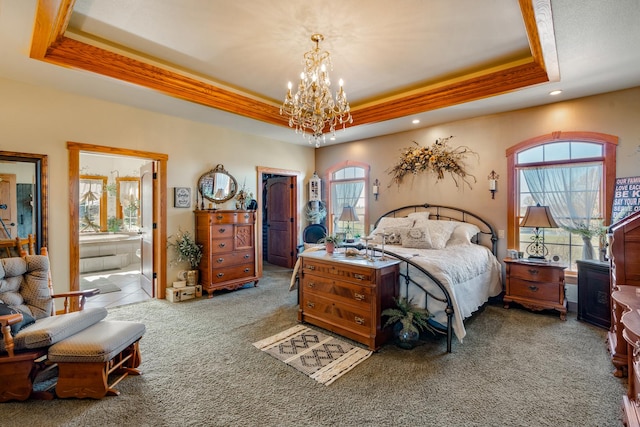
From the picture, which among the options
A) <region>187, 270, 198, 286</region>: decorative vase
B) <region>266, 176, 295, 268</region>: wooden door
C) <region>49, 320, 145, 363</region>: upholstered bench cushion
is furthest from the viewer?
<region>266, 176, 295, 268</region>: wooden door

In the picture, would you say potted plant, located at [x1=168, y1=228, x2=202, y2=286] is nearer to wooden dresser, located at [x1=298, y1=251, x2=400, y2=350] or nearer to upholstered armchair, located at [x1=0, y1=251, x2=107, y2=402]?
upholstered armchair, located at [x1=0, y1=251, x2=107, y2=402]

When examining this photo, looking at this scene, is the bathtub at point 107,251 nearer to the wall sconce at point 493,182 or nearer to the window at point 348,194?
the window at point 348,194

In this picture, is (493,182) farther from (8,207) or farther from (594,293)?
(8,207)

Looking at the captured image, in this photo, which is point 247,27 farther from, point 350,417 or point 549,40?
point 350,417

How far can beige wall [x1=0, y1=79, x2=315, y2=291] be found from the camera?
11.5 feet

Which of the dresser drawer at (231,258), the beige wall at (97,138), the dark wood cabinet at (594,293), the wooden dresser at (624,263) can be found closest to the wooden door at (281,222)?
the beige wall at (97,138)

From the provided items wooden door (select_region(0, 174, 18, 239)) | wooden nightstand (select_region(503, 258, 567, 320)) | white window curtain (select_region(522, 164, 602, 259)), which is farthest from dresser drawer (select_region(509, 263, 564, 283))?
wooden door (select_region(0, 174, 18, 239))

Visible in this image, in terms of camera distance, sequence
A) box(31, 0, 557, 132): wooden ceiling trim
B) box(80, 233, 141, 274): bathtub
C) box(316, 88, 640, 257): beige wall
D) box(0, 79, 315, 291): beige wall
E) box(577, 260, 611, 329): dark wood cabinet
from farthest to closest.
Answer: box(80, 233, 141, 274): bathtub
box(316, 88, 640, 257): beige wall
box(0, 79, 315, 291): beige wall
box(577, 260, 611, 329): dark wood cabinet
box(31, 0, 557, 132): wooden ceiling trim

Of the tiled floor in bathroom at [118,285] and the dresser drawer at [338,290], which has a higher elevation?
the dresser drawer at [338,290]

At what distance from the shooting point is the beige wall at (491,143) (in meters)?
3.66

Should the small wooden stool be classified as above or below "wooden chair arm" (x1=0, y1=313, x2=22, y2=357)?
below

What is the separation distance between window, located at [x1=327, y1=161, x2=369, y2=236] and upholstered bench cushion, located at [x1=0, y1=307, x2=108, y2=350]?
4575mm

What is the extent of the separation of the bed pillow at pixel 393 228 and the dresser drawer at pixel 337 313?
1416 mm

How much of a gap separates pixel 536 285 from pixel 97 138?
6.10 metres
